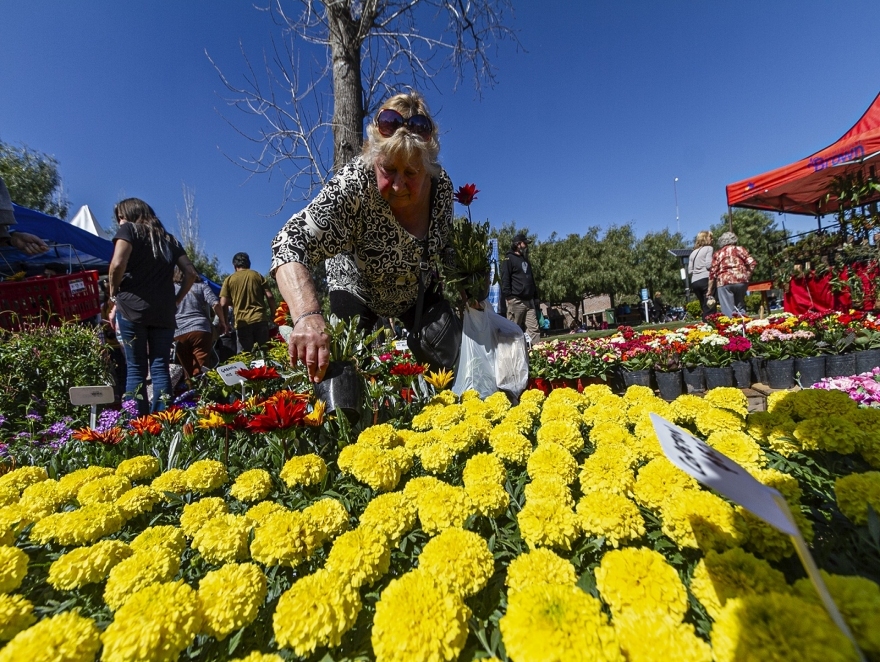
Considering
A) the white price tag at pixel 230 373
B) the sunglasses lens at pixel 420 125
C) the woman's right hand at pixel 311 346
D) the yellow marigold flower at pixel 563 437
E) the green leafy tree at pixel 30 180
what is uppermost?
the green leafy tree at pixel 30 180

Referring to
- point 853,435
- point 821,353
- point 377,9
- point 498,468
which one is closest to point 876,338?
point 821,353

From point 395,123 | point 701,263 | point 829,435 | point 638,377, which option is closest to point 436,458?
point 829,435

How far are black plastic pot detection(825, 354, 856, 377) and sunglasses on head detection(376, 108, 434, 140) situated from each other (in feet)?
14.7

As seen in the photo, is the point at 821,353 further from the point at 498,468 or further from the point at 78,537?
the point at 78,537

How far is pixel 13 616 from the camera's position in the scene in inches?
25.8

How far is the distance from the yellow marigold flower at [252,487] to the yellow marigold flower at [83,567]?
29 cm

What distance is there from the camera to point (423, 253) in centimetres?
A: 235

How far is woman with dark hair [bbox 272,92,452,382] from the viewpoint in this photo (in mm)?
1594

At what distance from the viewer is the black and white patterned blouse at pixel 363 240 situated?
5.86 feet

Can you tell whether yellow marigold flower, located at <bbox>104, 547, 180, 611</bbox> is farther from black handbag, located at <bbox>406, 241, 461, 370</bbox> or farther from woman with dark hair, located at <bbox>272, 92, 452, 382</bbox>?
black handbag, located at <bbox>406, 241, 461, 370</bbox>

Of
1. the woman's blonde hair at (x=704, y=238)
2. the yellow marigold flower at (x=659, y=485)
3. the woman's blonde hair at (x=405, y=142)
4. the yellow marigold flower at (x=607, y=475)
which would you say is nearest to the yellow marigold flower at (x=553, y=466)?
the yellow marigold flower at (x=607, y=475)

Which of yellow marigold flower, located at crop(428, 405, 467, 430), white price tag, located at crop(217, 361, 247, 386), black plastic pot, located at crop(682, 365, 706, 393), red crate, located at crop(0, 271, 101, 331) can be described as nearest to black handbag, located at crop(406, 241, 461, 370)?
yellow marigold flower, located at crop(428, 405, 467, 430)

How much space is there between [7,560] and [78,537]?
13 cm

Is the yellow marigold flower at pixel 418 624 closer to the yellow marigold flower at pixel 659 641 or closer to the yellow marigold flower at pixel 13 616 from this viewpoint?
the yellow marigold flower at pixel 659 641
